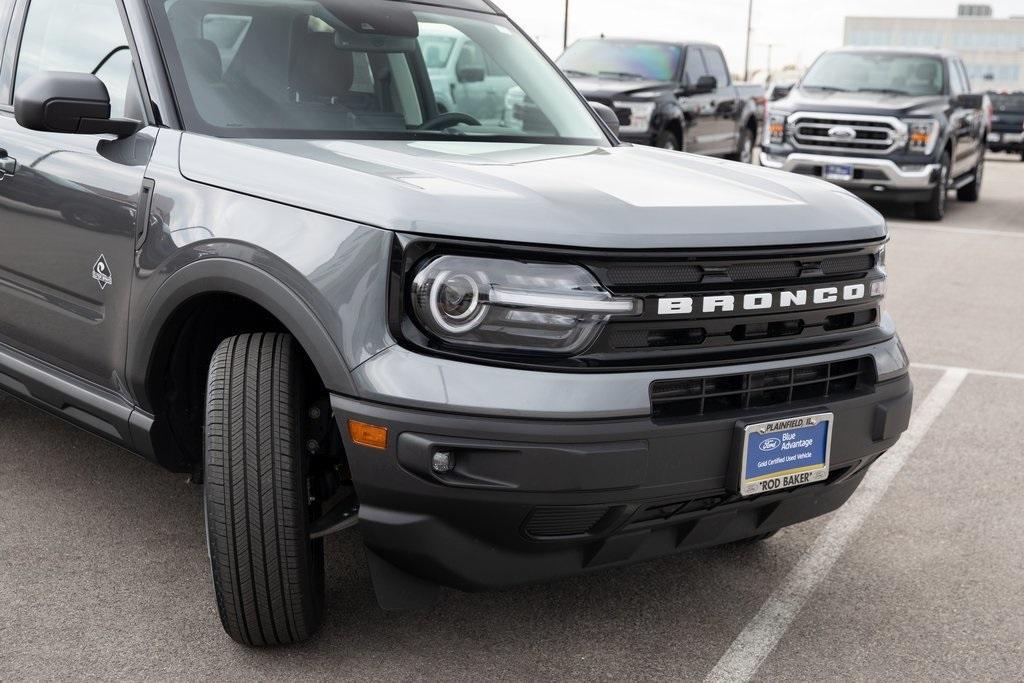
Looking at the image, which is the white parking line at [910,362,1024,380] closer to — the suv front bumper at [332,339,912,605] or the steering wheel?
the steering wheel

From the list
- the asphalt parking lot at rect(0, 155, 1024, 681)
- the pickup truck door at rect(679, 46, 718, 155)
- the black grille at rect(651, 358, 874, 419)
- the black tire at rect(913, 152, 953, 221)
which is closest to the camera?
the black grille at rect(651, 358, 874, 419)

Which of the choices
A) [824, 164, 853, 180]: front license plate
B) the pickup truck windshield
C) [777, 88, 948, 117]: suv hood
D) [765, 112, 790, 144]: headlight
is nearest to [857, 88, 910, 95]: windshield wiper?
[777, 88, 948, 117]: suv hood

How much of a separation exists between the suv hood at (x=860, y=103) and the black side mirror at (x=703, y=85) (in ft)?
4.74

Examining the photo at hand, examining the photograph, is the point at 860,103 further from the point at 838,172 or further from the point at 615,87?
the point at 615,87

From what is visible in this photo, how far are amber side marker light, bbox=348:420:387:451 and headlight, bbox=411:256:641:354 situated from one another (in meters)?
0.24

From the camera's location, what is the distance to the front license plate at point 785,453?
269 cm

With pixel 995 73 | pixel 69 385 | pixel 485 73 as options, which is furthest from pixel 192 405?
pixel 995 73

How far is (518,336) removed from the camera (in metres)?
2.54

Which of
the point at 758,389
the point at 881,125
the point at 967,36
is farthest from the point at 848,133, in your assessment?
the point at 967,36

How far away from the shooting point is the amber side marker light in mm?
2492

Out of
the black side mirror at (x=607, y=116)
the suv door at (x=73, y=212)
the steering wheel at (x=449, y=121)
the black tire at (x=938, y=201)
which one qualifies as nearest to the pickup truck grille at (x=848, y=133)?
the black tire at (x=938, y=201)

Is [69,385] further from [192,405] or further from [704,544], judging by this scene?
[704,544]

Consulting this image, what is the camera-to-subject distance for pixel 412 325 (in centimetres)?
253

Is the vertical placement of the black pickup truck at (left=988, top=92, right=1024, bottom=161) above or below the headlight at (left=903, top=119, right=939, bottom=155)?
below
